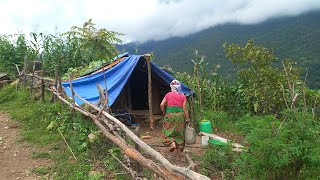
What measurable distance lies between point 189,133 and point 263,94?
365cm

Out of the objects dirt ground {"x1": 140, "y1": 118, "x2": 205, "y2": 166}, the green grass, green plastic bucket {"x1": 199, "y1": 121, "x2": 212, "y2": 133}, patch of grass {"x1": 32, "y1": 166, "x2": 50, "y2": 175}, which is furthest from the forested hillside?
patch of grass {"x1": 32, "y1": 166, "x2": 50, "y2": 175}

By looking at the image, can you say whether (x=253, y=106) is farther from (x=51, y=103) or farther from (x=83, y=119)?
(x=51, y=103)

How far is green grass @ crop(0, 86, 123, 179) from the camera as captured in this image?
5.76 meters

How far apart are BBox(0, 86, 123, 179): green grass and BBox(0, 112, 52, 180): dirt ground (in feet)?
0.42

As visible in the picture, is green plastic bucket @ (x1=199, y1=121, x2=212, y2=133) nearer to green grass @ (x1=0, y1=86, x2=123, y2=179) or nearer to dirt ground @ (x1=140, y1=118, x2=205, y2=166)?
dirt ground @ (x1=140, y1=118, x2=205, y2=166)

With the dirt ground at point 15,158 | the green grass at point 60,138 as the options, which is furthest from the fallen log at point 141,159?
the dirt ground at point 15,158

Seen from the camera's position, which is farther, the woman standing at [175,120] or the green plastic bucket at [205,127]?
the green plastic bucket at [205,127]

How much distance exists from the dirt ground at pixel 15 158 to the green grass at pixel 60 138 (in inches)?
5.1

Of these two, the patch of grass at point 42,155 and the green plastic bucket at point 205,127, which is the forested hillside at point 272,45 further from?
the patch of grass at point 42,155

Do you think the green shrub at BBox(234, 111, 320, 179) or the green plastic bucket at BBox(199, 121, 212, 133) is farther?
the green plastic bucket at BBox(199, 121, 212, 133)

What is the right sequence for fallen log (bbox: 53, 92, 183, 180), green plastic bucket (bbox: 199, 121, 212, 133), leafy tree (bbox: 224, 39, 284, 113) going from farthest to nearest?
leafy tree (bbox: 224, 39, 284, 113) → green plastic bucket (bbox: 199, 121, 212, 133) → fallen log (bbox: 53, 92, 183, 180)

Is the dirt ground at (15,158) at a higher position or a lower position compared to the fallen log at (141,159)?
lower

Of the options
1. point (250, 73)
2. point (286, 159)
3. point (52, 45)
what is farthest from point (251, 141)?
point (52, 45)

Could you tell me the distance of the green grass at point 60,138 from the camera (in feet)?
18.9
